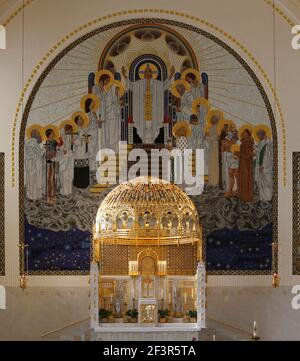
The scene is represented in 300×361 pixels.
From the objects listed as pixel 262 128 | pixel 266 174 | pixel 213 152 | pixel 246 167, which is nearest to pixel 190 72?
pixel 213 152

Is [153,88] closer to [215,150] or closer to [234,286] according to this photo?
[215,150]

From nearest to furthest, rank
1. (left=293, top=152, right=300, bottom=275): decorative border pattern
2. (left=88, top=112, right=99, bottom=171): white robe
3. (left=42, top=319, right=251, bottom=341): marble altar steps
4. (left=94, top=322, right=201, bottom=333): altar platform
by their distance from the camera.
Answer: (left=42, top=319, right=251, bottom=341): marble altar steps, (left=94, top=322, right=201, bottom=333): altar platform, (left=293, top=152, right=300, bottom=275): decorative border pattern, (left=88, top=112, right=99, bottom=171): white robe

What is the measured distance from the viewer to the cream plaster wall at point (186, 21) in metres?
14.3

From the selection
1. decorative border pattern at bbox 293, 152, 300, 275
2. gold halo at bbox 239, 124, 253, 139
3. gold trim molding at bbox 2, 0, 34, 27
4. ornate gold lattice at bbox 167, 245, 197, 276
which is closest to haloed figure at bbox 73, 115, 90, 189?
ornate gold lattice at bbox 167, 245, 197, 276

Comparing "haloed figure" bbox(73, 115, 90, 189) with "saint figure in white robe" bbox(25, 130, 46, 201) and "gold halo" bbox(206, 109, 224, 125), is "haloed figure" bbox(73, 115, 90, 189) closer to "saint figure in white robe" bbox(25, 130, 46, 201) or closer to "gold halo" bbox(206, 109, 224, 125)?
"saint figure in white robe" bbox(25, 130, 46, 201)

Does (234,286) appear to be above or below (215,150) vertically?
below

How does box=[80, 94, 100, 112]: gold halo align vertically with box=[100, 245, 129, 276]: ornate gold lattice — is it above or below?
above

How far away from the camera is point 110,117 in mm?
14633

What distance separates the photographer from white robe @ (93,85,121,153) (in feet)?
47.8

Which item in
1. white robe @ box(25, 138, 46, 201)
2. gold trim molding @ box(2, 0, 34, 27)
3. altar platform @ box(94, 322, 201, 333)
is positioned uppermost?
gold trim molding @ box(2, 0, 34, 27)

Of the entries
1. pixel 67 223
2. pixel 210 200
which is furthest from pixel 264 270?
pixel 67 223

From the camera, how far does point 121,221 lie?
13.9m

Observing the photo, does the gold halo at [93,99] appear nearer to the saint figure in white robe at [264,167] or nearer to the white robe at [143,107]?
the white robe at [143,107]

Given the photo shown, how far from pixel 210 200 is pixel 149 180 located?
1.30 metres
